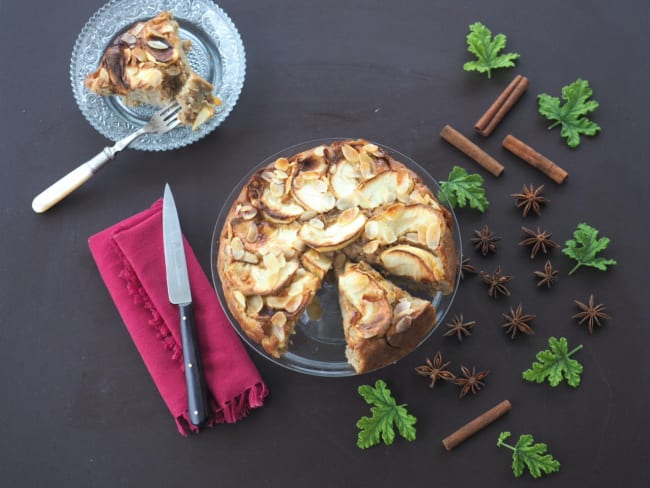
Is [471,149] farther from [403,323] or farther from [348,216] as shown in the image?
[403,323]

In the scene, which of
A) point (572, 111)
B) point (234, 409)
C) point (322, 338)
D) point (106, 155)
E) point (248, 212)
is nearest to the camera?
point (248, 212)

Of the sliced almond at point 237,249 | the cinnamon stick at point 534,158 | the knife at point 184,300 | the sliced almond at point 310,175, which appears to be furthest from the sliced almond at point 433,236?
the knife at point 184,300

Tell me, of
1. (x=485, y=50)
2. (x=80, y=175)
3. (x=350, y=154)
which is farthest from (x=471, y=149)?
(x=80, y=175)

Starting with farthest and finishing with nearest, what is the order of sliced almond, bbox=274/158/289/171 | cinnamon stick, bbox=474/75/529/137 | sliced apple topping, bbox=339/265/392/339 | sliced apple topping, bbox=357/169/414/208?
cinnamon stick, bbox=474/75/529/137 → sliced almond, bbox=274/158/289/171 → sliced apple topping, bbox=357/169/414/208 → sliced apple topping, bbox=339/265/392/339

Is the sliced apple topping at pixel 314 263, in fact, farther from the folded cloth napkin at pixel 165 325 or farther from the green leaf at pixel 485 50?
the green leaf at pixel 485 50

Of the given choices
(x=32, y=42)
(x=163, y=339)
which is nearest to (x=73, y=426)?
(x=163, y=339)

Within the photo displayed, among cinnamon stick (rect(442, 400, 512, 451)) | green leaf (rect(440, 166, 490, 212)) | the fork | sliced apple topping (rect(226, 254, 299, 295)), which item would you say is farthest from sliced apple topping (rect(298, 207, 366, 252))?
cinnamon stick (rect(442, 400, 512, 451))

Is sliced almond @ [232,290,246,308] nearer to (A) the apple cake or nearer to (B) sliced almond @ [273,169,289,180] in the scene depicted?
(B) sliced almond @ [273,169,289,180]
